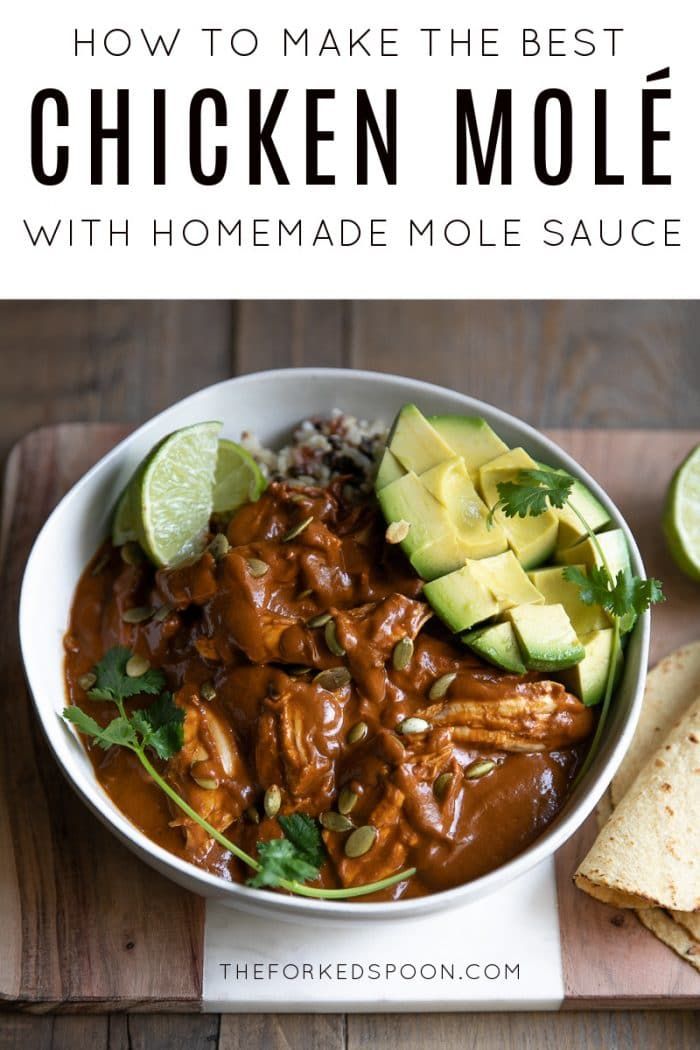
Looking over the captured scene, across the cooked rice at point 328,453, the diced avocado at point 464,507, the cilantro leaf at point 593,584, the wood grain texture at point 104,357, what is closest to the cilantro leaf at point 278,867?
the diced avocado at point 464,507

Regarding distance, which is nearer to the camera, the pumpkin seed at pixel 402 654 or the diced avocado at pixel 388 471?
the pumpkin seed at pixel 402 654

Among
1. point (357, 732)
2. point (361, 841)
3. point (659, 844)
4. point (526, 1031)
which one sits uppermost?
point (357, 732)

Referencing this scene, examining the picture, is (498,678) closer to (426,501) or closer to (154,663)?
(426,501)

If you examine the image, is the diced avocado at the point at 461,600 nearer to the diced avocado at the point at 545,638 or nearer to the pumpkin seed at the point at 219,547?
the diced avocado at the point at 545,638

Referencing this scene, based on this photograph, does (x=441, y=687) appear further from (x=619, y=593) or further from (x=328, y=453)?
(x=328, y=453)

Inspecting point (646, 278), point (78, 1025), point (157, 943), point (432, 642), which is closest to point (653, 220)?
point (646, 278)

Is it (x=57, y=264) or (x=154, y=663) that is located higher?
(x=57, y=264)

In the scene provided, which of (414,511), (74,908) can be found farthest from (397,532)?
(74,908)
